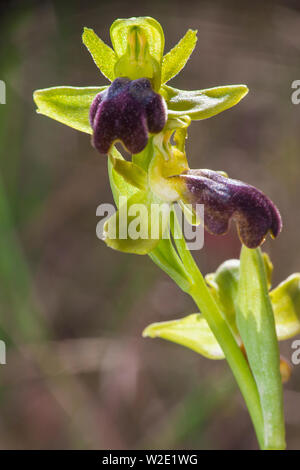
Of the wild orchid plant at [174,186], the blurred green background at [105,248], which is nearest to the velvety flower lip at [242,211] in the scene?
the wild orchid plant at [174,186]

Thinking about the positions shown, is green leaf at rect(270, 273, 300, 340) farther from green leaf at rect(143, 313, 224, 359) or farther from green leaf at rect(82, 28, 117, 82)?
green leaf at rect(82, 28, 117, 82)

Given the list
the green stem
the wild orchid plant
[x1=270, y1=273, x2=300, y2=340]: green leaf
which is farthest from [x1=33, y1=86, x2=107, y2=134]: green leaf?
[x1=270, y1=273, x2=300, y2=340]: green leaf

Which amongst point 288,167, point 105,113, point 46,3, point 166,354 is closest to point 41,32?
point 46,3

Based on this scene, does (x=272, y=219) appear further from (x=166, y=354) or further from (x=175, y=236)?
(x=166, y=354)

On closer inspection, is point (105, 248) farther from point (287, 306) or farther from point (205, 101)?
point (205, 101)

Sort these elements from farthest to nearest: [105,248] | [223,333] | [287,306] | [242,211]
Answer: [105,248] < [287,306] < [223,333] < [242,211]

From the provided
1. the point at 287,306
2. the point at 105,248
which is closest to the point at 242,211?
the point at 287,306
